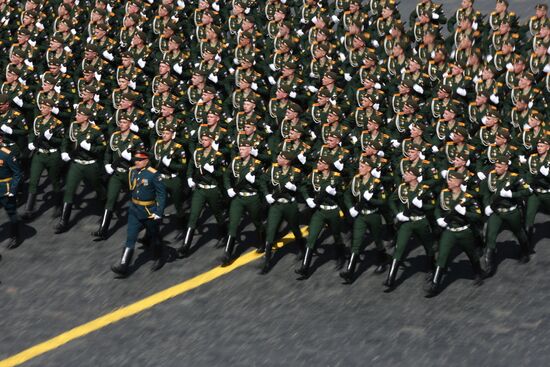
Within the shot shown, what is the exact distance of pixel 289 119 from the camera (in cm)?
2425

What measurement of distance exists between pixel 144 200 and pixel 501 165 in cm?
543

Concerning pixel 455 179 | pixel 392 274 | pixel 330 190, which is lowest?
pixel 392 274

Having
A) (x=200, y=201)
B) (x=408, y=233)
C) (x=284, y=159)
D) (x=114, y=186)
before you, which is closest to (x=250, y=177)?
(x=284, y=159)

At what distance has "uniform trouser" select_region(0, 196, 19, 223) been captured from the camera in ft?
79.2

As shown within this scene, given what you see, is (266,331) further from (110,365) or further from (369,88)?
(369,88)

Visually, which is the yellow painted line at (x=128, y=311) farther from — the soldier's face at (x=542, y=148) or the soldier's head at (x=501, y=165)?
the soldier's face at (x=542, y=148)

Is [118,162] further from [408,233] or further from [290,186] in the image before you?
[408,233]

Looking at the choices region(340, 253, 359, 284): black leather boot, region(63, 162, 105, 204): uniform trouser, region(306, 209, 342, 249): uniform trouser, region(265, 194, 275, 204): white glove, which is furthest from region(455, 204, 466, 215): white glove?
region(63, 162, 105, 204): uniform trouser

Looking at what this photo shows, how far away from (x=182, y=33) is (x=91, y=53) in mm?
2647

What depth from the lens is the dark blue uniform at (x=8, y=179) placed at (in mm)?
24094

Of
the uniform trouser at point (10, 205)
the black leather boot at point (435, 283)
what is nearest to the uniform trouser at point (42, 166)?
the uniform trouser at point (10, 205)

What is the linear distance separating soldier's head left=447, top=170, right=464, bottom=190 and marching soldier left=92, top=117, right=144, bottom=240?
5.50m

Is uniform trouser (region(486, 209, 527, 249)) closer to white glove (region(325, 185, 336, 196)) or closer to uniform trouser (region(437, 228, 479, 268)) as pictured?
uniform trouser (region(437, 228, 479, 268))

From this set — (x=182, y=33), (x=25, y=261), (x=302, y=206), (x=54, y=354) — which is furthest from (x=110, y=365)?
(x=182, y=33)
